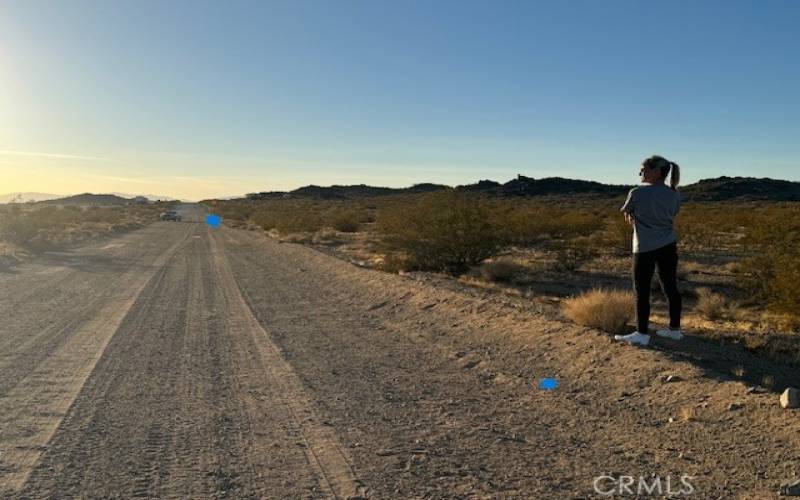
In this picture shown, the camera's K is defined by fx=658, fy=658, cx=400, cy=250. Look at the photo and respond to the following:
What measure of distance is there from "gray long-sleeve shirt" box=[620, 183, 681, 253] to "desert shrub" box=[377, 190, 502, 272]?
12.8 metres

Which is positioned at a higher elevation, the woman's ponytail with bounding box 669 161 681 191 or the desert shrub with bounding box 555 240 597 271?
the woman's ponytail with bounding box 669 161 681 191

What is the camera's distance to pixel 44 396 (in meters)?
6.81

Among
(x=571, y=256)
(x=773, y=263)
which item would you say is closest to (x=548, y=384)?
(x=773, y=263)

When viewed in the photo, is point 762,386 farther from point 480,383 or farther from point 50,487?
point 50,487

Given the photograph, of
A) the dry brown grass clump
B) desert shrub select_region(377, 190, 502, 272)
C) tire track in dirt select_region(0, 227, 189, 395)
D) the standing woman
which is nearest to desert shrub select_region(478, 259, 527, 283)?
desert shrub select_region(377, 190, 502, 272)

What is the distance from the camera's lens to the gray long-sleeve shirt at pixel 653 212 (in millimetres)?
7531

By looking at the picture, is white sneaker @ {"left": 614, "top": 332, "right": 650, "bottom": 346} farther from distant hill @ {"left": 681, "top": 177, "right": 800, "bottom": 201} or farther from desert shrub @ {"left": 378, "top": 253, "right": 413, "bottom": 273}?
distant hill @ {"left": 681, "top": 177, "right": 800, "bottom": 201}

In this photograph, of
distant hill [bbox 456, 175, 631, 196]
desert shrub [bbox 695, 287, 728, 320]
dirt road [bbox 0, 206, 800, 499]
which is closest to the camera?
dirt road [bbox 0, 206, 800, 499]

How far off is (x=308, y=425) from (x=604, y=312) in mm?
4967

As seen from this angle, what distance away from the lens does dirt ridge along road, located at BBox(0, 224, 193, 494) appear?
500 centimetres

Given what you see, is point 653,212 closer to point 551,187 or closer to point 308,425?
point 308,425

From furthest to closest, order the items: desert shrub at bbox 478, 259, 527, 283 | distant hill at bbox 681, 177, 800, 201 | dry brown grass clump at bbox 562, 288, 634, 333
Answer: distant hill at bbox 681, 177, 800, 201
desert shrub at bbox 478, 259, 527, 283
dry brown grass clump at bbox 562, 288, 634, 333

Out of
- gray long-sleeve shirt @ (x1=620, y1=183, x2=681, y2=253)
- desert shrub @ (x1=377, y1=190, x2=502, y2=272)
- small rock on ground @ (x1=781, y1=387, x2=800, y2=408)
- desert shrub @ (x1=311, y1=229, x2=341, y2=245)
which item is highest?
gray long-sleeve shirt @ (x1=620, y1=183, x2=681, y2=253)

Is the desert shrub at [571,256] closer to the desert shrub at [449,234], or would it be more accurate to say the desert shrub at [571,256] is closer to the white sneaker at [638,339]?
the desert shrub at [449,234]
